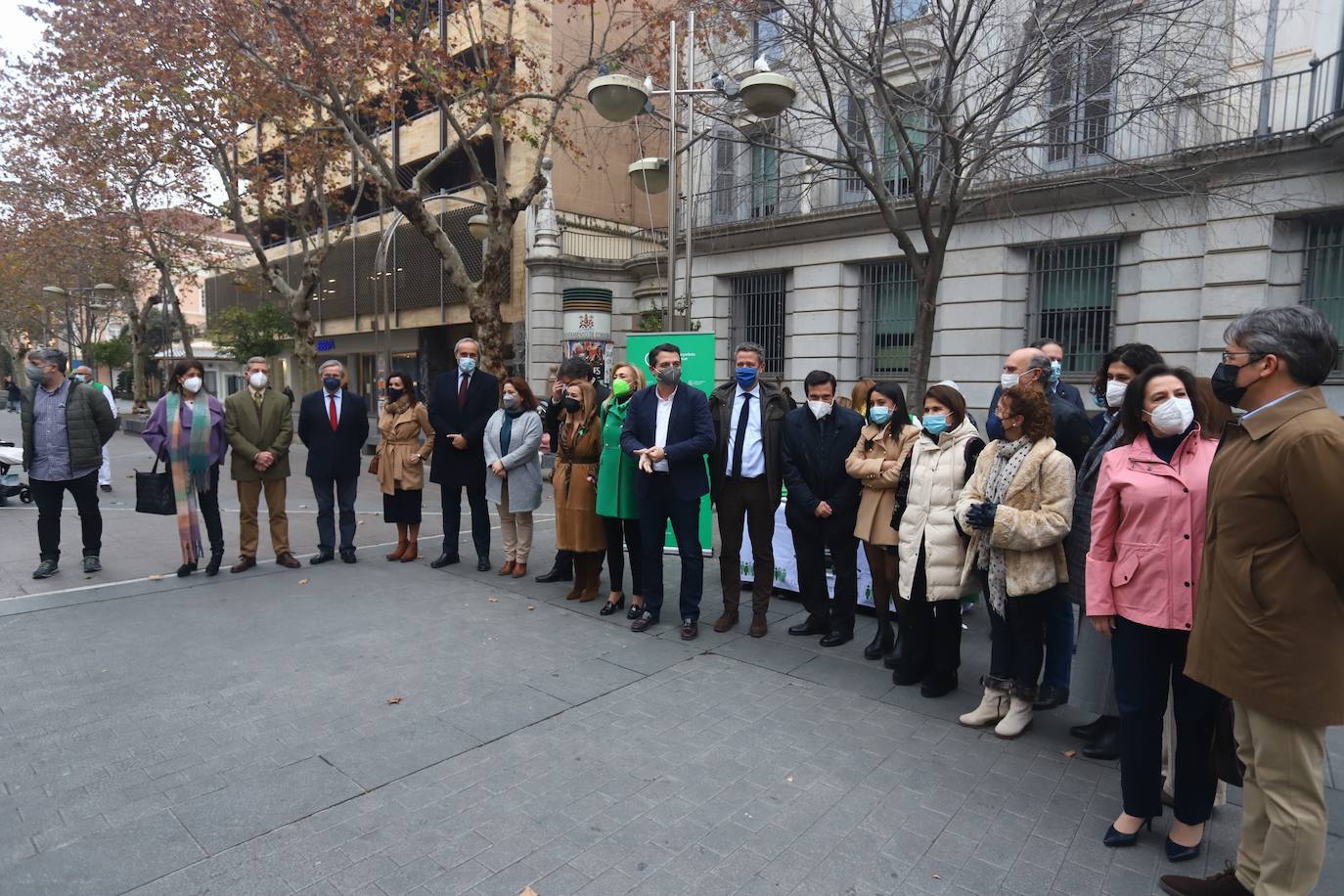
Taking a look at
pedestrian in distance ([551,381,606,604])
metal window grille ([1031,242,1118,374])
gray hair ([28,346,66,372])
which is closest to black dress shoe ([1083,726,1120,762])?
pedestrian in distance ([551,381,606,604])

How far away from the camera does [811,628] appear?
575 cm

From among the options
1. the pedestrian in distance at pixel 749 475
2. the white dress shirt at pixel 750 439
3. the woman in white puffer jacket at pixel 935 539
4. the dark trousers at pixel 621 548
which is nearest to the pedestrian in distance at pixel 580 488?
the dark trousers at pixel 621 548

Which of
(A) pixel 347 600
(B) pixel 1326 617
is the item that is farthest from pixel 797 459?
(A) pixel 347 600

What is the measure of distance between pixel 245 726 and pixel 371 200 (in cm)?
2761

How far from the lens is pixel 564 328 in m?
20.1

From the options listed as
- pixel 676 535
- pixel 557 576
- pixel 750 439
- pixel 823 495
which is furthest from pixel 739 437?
pixel 557 576

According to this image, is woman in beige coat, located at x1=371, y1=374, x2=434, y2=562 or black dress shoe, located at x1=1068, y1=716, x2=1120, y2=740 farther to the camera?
woman in beige coat, located at x1=371, y1=374, x2=434, y2=562

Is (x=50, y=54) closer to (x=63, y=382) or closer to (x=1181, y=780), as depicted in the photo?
(x=63, y=382)

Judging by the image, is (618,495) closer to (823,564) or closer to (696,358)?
(823,564)

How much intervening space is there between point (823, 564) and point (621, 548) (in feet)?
5.55

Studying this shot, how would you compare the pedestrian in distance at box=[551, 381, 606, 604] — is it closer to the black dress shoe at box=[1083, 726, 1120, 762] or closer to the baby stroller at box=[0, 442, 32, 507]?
the black dress shoe at box=[1083, 726, 1120, 762]

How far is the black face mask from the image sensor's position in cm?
262

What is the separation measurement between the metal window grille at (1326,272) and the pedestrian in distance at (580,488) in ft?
36.7

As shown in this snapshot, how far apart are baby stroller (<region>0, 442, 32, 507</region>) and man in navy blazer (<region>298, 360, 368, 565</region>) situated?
647 centimetres
